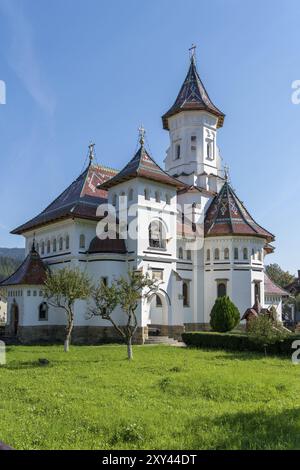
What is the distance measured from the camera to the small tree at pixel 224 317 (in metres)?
32.8

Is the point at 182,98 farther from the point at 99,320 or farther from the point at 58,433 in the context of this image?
the point at 58,433

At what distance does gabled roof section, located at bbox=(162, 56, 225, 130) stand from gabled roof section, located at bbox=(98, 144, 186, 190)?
39.3 feet

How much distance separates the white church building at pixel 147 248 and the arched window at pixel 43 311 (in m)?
0.07

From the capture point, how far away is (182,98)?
48.9 metres

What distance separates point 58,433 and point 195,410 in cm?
357

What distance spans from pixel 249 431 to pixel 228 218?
31476 millimetres

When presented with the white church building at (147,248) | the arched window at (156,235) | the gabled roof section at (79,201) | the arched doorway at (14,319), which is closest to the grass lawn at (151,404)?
the white church building at (147,248)

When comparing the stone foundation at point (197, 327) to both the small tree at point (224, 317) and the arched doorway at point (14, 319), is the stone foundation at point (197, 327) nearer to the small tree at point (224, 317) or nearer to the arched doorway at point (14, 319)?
the small tree at point (224, 317)

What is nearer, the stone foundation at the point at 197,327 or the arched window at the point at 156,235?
the arched window at the point at 156,235

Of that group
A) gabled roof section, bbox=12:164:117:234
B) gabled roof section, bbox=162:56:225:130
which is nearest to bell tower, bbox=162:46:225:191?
gabled roof section, bbox=162:56:225:130

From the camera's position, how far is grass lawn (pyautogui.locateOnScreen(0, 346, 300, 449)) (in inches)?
372

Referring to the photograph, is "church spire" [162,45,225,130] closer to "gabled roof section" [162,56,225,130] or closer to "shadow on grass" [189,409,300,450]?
"gabled roof section" [162,56,225,130]

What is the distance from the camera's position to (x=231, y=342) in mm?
27203

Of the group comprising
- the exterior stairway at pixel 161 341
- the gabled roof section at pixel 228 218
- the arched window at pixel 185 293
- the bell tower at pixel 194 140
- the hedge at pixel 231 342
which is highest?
the bell tower at pixel 194 140
